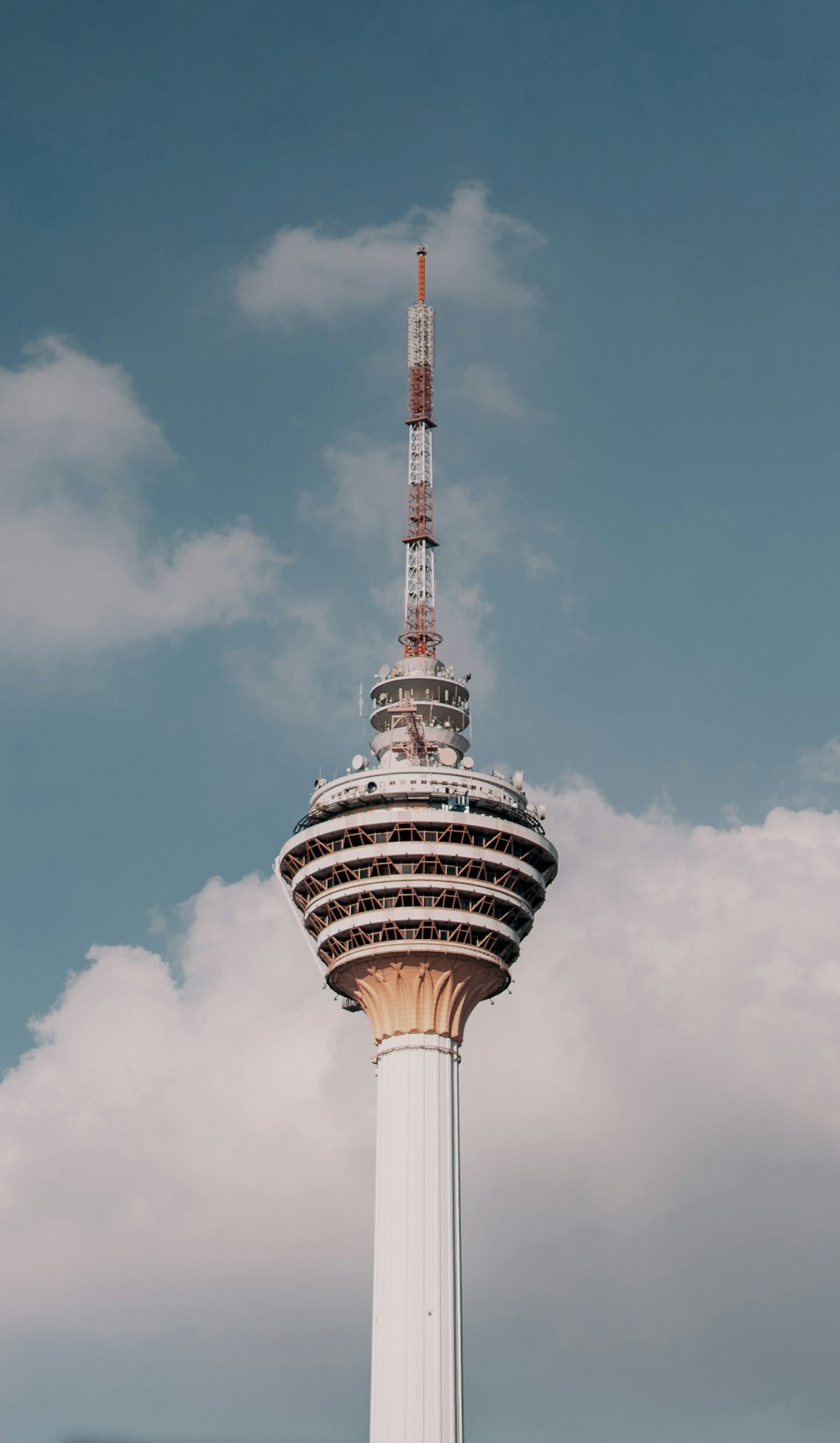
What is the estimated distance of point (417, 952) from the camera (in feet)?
365

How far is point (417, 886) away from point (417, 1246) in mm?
21317

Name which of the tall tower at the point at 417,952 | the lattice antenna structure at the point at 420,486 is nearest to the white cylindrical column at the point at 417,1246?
the tall tower at the point at 417,952

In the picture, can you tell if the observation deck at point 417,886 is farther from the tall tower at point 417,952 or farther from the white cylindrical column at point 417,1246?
the white cylindrical column at point 417,1246

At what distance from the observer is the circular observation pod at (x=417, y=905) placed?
367 feet

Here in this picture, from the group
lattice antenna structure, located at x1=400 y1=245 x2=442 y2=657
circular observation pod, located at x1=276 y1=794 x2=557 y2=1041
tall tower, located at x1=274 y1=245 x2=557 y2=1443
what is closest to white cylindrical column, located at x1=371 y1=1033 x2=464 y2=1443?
tall tower, located at x1=274 y1=245 x2=557 y2=1443

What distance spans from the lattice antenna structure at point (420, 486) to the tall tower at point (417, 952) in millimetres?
8535

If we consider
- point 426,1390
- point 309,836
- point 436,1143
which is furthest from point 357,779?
Result: point 426,1390

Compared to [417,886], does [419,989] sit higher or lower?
lower

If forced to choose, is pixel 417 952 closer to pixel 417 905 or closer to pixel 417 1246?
pixel 417 905

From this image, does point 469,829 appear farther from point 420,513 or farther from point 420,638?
point 420,513

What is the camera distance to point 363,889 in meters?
113

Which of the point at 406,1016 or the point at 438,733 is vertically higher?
the point at 438,733

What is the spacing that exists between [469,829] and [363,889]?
7.56 meters

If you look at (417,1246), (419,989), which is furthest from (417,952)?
(417,1246)
